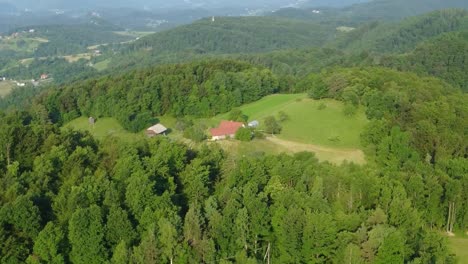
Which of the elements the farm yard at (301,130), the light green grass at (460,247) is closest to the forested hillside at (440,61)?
the farm yard at (301,130)

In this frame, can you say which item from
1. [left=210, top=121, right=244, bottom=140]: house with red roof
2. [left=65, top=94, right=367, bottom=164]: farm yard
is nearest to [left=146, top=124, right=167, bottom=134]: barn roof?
[left=65, top=94, right=367, bottom=164]: farm yard

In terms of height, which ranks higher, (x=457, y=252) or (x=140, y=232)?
(x=140, y=232)

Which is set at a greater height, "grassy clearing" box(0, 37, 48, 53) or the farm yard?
the farm yard

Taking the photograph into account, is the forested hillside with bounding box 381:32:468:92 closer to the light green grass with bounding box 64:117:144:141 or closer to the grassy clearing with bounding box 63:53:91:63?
the light green grass with bounding box 64:117:144:141

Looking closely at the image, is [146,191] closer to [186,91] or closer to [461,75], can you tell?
[186,91]

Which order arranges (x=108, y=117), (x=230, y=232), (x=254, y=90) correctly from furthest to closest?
(x=254, y=90)
(x=108, y=117)
(x=230, y=232)

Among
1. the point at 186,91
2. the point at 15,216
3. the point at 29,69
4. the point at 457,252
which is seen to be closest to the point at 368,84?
the point at 186,91

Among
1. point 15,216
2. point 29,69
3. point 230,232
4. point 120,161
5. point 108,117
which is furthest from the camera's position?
point 29,69
